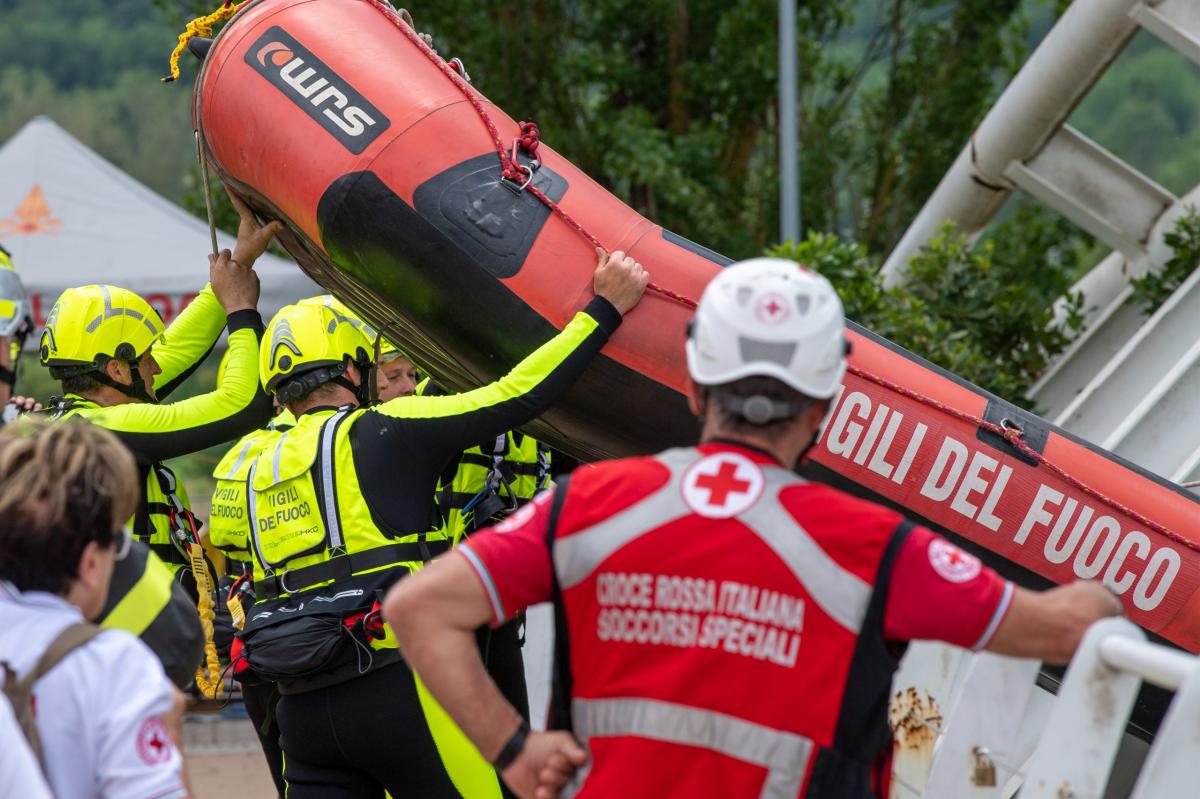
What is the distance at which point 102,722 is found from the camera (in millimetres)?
2078

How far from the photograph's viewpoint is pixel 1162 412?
5.50 metres

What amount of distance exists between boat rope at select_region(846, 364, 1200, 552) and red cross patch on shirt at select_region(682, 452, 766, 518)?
1.83 meters

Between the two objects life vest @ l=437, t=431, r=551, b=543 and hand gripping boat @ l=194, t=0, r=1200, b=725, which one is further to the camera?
life vest @ l=437, t=431, r=551, b=543

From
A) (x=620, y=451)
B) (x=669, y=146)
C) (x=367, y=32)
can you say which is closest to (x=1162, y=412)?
(x=620, y=451)

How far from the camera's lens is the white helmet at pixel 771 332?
224 centimetres

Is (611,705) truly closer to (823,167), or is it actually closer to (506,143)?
(506,143)

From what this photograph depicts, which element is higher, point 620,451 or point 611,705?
point 611,705

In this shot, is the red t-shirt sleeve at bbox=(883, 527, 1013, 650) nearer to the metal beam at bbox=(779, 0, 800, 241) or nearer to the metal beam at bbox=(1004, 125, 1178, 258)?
the metal beam at bbox=(1004, 125, 1178, 258)

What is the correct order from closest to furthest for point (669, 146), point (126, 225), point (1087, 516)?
1. point (1087, 516)
2. point (126, 225)
3. point (669, 146)

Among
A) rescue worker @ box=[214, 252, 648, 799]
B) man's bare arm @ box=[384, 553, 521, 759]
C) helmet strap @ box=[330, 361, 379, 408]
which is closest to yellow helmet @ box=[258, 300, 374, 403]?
helmet strap @ box=[330, 361, 379, 408]

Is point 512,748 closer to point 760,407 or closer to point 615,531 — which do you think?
point 615,531

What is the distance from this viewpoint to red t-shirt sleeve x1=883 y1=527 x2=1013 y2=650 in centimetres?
215

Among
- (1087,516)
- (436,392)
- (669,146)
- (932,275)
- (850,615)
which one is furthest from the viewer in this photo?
(669,146)

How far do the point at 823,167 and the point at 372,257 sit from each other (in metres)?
8.16
